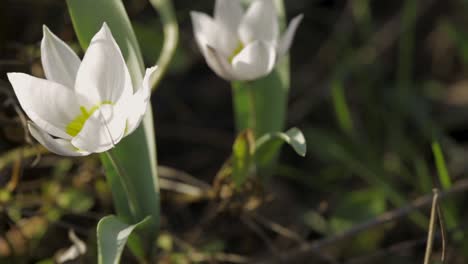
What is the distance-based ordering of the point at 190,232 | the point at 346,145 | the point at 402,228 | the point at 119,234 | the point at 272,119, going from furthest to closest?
1. the point at 346,145
2. the point at 402,228
3. the point at 190,232
4. the point at 272,119
5. the point at 119,234

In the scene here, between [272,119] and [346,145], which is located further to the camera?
[346,145]

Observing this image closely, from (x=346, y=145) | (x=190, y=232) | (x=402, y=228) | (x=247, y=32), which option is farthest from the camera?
(x=346, y=145)

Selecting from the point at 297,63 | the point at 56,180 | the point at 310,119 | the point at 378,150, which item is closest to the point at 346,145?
the point at 378,150

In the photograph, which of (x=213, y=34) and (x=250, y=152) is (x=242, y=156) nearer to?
(x=250, y=152)

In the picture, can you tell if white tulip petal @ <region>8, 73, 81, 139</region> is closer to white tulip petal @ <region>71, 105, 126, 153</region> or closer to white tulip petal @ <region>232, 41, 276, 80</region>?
white tulip petal @ <region>71, 105, 126, 153</region>

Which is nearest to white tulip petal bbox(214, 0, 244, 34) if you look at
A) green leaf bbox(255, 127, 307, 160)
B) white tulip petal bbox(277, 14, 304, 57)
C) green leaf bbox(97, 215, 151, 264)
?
white tulip petal bbox(277, 14, 304, 57)

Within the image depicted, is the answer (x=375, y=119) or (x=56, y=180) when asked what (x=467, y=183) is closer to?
(x=375, y=119)
